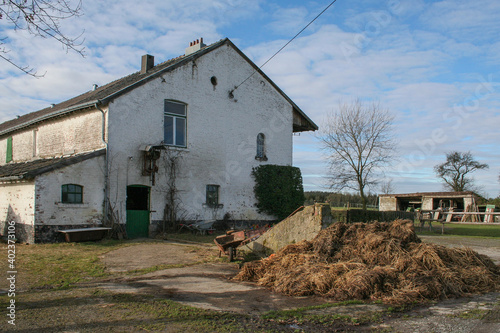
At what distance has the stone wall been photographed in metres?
9.30

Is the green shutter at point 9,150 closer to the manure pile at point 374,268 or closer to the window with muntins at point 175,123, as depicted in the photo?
the window with muntins at point 175,123

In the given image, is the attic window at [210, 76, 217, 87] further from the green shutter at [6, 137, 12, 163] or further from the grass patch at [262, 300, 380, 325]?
the grass patch at [262, 300, 380, 325]

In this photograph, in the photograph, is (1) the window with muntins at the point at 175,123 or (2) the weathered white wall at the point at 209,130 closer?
(2) the weathered white wall at the point at 209,130

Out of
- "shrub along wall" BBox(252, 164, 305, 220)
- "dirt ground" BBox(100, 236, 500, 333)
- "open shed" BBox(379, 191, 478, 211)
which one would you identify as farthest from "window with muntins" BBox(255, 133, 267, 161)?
"open shed" BBox(379, 191, 478, 211)

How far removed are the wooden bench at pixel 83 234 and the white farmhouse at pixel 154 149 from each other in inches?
24.8

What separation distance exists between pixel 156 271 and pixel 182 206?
8992 mm

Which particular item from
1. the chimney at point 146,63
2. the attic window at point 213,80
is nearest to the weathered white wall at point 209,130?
the attic window at point 213,80

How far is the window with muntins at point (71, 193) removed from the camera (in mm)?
14281

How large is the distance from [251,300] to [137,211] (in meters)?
11.1

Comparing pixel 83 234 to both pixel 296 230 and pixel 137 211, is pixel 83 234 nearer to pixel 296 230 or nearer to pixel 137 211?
pixel 137 211

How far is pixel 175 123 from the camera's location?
1800 centimetres

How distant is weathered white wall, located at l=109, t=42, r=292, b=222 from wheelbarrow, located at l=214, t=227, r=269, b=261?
652 cm

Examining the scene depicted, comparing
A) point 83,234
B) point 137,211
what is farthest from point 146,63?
point 83,234

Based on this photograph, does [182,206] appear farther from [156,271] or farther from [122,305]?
[122,305]
